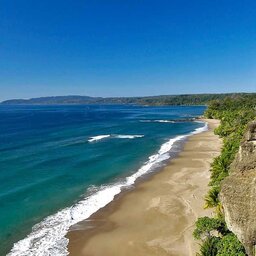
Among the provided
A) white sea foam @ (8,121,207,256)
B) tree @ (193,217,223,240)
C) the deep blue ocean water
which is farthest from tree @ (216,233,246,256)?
the deep blue ocean water

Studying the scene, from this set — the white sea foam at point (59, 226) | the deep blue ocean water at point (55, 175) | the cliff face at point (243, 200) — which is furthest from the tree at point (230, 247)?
the deep blue ocean water at point (55, 175)

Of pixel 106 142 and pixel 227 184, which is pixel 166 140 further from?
pixel 227 184

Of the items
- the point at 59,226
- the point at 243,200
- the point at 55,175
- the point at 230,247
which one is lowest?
the point at 59,226

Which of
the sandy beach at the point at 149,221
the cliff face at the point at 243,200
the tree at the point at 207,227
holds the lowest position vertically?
the sandy beach at the point at 149,221

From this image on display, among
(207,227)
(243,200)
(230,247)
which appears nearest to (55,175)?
(207,227)

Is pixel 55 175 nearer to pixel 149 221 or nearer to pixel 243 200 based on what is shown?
pixel 149 221

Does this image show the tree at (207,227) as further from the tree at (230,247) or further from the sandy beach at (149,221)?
the sandy beach at (149,221)
